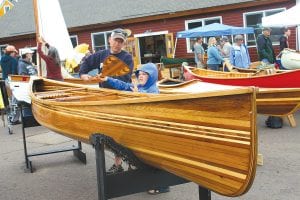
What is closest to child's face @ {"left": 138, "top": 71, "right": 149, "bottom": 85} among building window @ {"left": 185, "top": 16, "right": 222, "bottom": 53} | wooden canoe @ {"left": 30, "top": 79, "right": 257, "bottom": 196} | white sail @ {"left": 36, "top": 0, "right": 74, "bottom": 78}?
wooden canoe @ {"left": 30, "top": 79, "right": 257, "bottom": 196}

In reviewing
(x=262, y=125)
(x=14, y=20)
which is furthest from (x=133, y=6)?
(x=262, y=125)

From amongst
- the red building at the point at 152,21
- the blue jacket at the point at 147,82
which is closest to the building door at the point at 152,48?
the red building at the point at 152,21

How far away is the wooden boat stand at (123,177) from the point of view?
4.02m

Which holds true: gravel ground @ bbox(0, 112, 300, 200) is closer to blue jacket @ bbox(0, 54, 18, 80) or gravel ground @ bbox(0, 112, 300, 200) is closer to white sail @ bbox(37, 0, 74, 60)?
white sail @ bbox(37, 0, 74, 60)

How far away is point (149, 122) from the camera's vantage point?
3773 mm

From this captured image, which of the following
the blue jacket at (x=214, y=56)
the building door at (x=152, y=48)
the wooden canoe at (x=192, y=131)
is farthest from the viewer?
the building door at (x=152, y=48)

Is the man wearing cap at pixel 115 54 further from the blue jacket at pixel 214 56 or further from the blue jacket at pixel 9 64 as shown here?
the blue jacket at pixel 214 56

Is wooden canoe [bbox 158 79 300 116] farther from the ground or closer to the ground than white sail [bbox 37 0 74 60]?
closer to the ground

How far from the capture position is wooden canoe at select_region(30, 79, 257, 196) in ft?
10.4

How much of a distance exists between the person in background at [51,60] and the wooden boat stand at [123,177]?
4091 mm

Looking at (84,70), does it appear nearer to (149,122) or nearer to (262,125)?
(149,122)

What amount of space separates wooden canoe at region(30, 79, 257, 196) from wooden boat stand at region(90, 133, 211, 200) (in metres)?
0.12

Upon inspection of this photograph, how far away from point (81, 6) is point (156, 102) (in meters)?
24.2

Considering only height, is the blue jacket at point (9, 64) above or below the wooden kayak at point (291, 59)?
above
